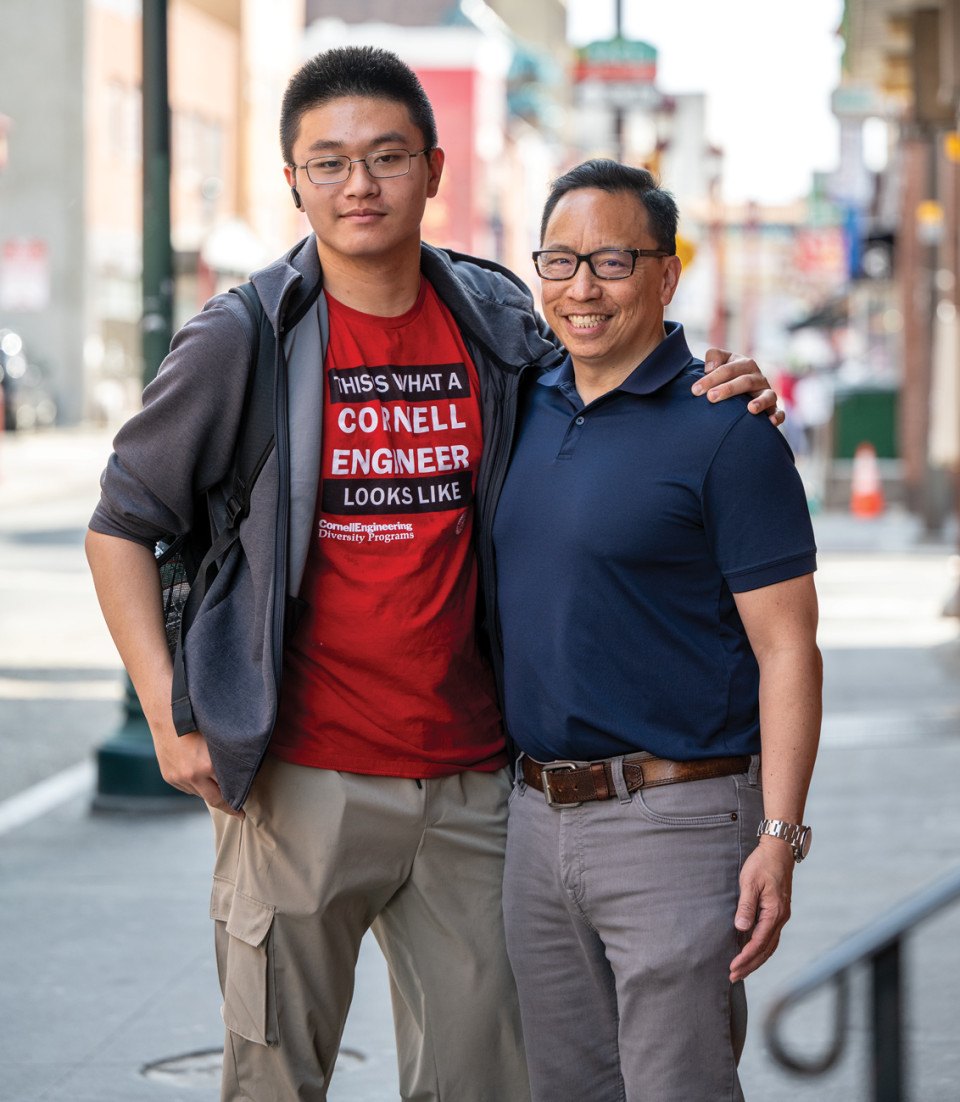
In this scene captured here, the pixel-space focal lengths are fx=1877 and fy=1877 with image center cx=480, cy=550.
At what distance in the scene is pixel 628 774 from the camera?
3.16m

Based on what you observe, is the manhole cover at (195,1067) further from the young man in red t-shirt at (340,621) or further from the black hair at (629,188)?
the black hair at (629,188)

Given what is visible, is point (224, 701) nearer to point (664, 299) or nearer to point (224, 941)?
point (224, 941)

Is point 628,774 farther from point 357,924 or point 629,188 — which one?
point 629,188

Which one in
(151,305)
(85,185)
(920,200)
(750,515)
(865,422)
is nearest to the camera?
(750,515)

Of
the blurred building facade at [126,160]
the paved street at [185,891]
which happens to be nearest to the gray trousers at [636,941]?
the paved street at [185,891]

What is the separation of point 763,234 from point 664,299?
5754 centimetres

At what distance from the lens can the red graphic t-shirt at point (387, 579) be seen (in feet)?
11.1

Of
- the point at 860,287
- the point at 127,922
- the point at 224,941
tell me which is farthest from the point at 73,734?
the point at 860,287

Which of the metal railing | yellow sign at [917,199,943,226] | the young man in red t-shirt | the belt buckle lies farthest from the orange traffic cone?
the metal railing

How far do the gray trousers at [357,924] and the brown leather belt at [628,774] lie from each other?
0.35m

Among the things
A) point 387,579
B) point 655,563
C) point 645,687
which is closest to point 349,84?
point 387,579

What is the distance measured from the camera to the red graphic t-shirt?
337 cm

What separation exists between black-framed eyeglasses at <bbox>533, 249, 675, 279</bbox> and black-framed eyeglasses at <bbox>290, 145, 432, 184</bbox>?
0.33m

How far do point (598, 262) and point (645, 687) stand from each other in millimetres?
742
